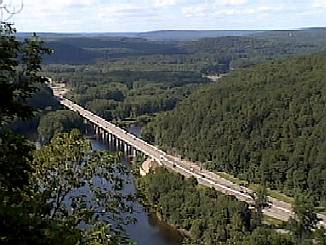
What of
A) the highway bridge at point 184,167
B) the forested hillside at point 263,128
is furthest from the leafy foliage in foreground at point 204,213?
the forested hillside at point 263,128

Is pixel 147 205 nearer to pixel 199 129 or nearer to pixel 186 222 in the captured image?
pixel 186 222

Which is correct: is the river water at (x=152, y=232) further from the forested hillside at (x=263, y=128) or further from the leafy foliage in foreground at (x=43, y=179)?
the leafy foliage in foreground at (x=43, y=179)

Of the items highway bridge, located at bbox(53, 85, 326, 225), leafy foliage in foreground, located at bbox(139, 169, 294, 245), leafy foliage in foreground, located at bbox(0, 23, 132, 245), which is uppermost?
leafy foliage in foreground, located at bbox(0, 23, 132, 245)

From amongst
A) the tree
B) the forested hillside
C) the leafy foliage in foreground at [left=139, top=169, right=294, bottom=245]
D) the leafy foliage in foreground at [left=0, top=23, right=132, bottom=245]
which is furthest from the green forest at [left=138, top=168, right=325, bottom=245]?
the leafy foliage in foreground at [left=0, top=23, right=132, bottom=245]

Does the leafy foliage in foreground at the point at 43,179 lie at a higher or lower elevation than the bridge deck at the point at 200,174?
higher

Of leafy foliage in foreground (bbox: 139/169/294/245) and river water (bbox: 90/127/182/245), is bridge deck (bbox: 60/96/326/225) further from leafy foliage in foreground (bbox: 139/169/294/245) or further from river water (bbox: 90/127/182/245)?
river water (bbox: 90/127/182/245)

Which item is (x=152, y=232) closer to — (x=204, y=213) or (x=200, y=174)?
(x=204, y=213)
